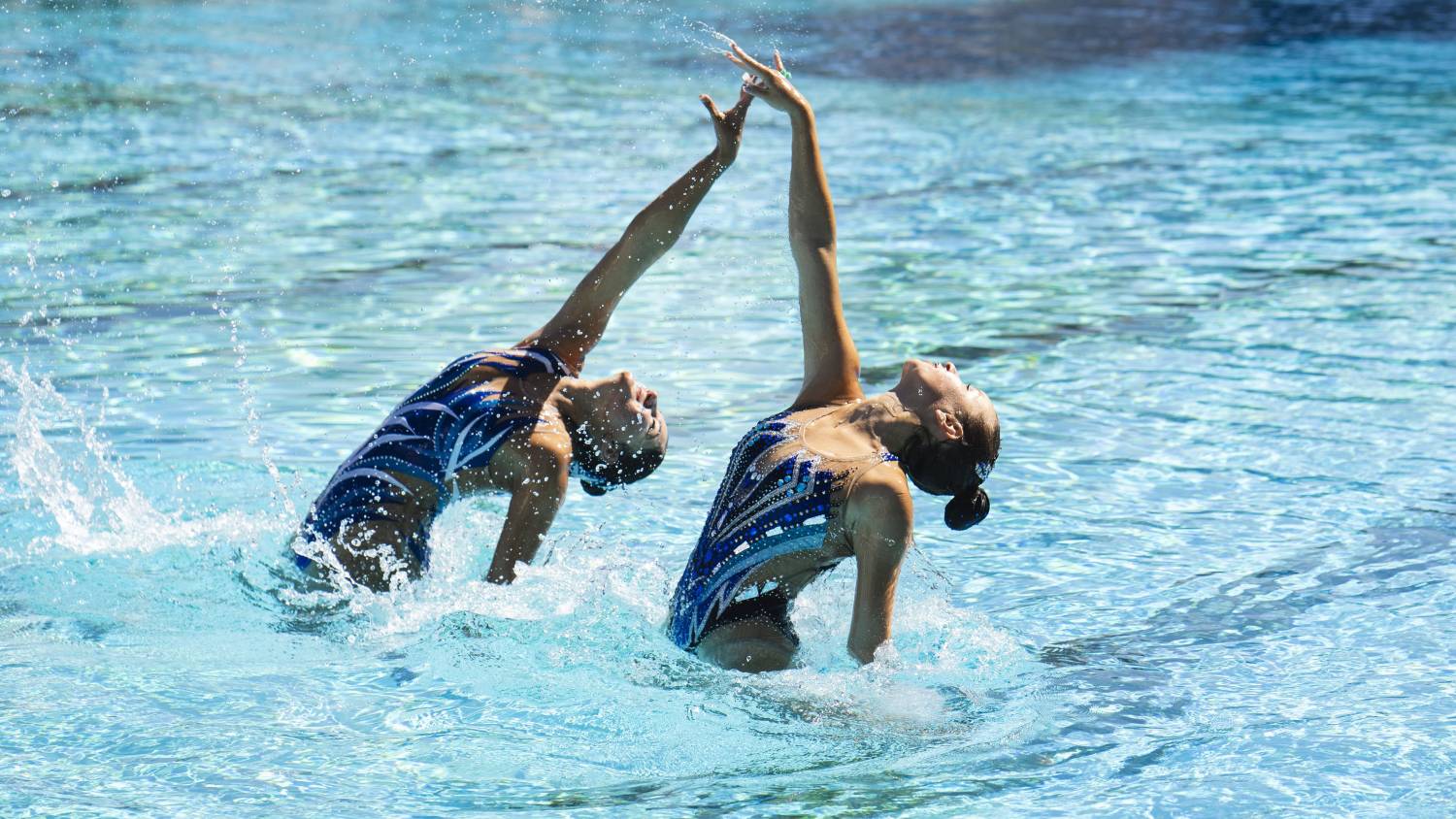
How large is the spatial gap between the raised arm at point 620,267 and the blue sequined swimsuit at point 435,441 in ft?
0.30

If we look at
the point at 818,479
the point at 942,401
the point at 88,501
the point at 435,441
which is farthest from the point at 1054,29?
the point at 818,479

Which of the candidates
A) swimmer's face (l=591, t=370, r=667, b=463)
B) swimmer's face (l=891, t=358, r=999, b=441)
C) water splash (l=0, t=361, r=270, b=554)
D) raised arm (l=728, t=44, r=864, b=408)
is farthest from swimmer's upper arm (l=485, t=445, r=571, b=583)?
water splash (l=0, t=361, r=270, b=554)

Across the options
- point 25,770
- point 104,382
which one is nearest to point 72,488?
point 104,382

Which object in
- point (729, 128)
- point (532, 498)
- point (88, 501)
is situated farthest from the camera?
point (88, 501)

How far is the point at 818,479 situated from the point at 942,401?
0.33 m

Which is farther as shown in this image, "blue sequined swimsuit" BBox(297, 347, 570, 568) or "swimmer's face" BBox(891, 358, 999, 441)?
"blue sequined swimsuit" BBox(297, 347, 570, 568)

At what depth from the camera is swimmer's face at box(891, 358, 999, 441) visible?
11.4ft

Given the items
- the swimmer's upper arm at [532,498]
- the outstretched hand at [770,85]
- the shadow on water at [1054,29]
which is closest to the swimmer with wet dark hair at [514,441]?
the swimmer's upper arm at [532,498]

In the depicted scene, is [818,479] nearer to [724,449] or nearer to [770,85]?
Answer: [770,85]

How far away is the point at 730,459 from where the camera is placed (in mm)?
4035

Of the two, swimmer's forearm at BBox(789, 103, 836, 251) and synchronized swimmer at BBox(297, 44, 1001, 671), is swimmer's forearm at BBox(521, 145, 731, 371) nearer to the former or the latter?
synchronized swimmer at BBox(297, 44, 1001, 671)

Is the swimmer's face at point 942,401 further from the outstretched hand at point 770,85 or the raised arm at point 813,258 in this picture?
the outstretched hand at point 770,85

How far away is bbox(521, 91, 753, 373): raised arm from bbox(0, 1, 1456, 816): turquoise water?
0.65 metres

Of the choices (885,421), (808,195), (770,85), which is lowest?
(885,421)
